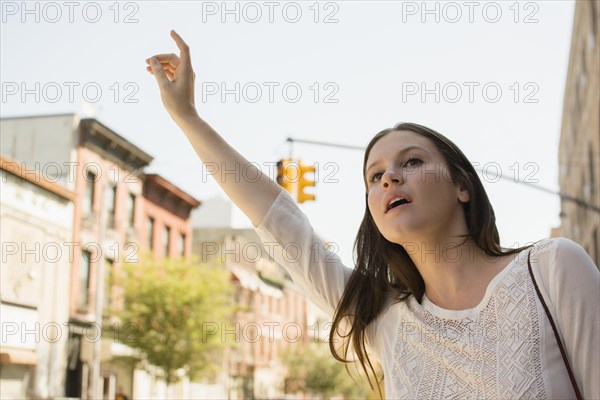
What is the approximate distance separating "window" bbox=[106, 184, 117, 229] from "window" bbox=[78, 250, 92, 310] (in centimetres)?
265

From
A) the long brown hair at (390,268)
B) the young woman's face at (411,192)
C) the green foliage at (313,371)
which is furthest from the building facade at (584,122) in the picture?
the green foliage at (313,371)

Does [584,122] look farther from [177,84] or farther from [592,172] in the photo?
[177,84]

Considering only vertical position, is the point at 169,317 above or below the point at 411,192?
above

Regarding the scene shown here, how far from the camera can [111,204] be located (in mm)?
32812

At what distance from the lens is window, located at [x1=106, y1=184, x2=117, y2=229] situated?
32.4 meters

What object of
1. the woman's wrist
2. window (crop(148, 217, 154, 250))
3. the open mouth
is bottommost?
the open mouth

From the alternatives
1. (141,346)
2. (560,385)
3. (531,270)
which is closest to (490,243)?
(531,270)

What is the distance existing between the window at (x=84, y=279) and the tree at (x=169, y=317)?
1.55 m

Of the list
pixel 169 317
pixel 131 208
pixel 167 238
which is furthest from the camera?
pixel 167 238

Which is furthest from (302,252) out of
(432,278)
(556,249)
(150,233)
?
(150,233)

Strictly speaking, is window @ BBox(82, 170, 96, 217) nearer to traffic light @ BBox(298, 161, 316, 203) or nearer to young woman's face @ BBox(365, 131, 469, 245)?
traffic light @ BBox(298, 161, 316, 203)

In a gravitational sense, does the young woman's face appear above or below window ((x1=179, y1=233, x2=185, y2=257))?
below

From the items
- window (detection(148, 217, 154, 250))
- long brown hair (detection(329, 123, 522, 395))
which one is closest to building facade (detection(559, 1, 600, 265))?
window (detection(148, 217, 154, 250))

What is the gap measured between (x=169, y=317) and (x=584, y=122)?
15.7m
